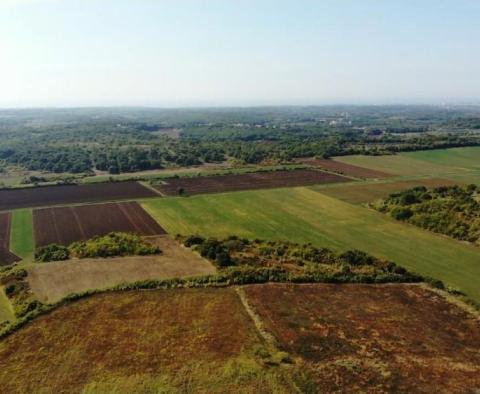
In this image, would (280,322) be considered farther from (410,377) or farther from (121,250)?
(121,250)

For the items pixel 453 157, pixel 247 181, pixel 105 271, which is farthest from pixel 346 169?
pixel 105 271

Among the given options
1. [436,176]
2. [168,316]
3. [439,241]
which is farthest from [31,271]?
[436,176]

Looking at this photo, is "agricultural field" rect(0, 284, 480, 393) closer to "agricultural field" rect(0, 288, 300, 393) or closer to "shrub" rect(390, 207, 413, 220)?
"agricultural field" rect(0, 288, 300, 393)

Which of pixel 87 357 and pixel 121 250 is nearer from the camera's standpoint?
pixel 87 357

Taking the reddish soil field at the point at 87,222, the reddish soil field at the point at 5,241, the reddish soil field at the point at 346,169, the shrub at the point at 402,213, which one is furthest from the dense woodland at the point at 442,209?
the reddish soil field at the point at 5,241

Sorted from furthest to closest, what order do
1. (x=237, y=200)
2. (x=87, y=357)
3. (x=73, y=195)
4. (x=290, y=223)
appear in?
(x=73, y=195) → (x=237, y=200) → (x=290, y=223) → (x=87, y=357)

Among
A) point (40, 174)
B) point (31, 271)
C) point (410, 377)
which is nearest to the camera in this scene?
point (410, 377)
